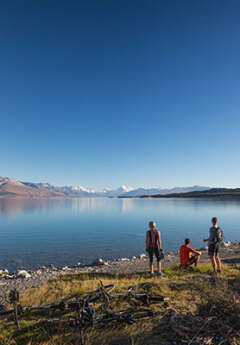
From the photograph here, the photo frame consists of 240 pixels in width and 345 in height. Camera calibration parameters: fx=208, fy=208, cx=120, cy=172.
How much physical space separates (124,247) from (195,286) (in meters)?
16.9

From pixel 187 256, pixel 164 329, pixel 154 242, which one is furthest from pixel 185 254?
pixel 164 329

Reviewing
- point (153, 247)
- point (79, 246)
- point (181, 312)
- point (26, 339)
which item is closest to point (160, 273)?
point (153, 247)

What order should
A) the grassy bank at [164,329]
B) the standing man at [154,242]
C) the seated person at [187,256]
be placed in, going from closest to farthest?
the grassy bank at [164,329] < the standing man at [154,242] < the seated person at [187,256]

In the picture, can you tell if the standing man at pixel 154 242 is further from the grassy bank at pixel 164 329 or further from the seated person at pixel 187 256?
the grassy bank at pixel 164 329

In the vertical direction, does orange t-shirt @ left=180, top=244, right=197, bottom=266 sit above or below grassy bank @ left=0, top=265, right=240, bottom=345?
below

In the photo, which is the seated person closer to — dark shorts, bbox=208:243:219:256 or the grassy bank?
dark shorts, bbox=208:243:219:256

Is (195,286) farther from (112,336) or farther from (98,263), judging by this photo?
(98,263)

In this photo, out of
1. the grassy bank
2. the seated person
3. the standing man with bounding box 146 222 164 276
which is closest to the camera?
the grassy bank

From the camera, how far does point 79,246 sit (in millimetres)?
22984

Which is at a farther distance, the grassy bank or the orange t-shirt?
the orange t-shirt

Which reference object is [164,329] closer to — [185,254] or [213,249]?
[213,249]

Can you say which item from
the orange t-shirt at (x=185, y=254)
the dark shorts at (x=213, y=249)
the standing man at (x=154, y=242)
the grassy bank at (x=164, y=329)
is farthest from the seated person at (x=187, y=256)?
the grassy bank at (x=164, y=329)

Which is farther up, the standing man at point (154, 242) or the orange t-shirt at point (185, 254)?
the standing man at point (154, 242)

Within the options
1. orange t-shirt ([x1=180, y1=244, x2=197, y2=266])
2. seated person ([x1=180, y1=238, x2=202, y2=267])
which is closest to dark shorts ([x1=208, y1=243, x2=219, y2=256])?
→ seated person ([x1=180, y1=238, x2=202, y2=267])
